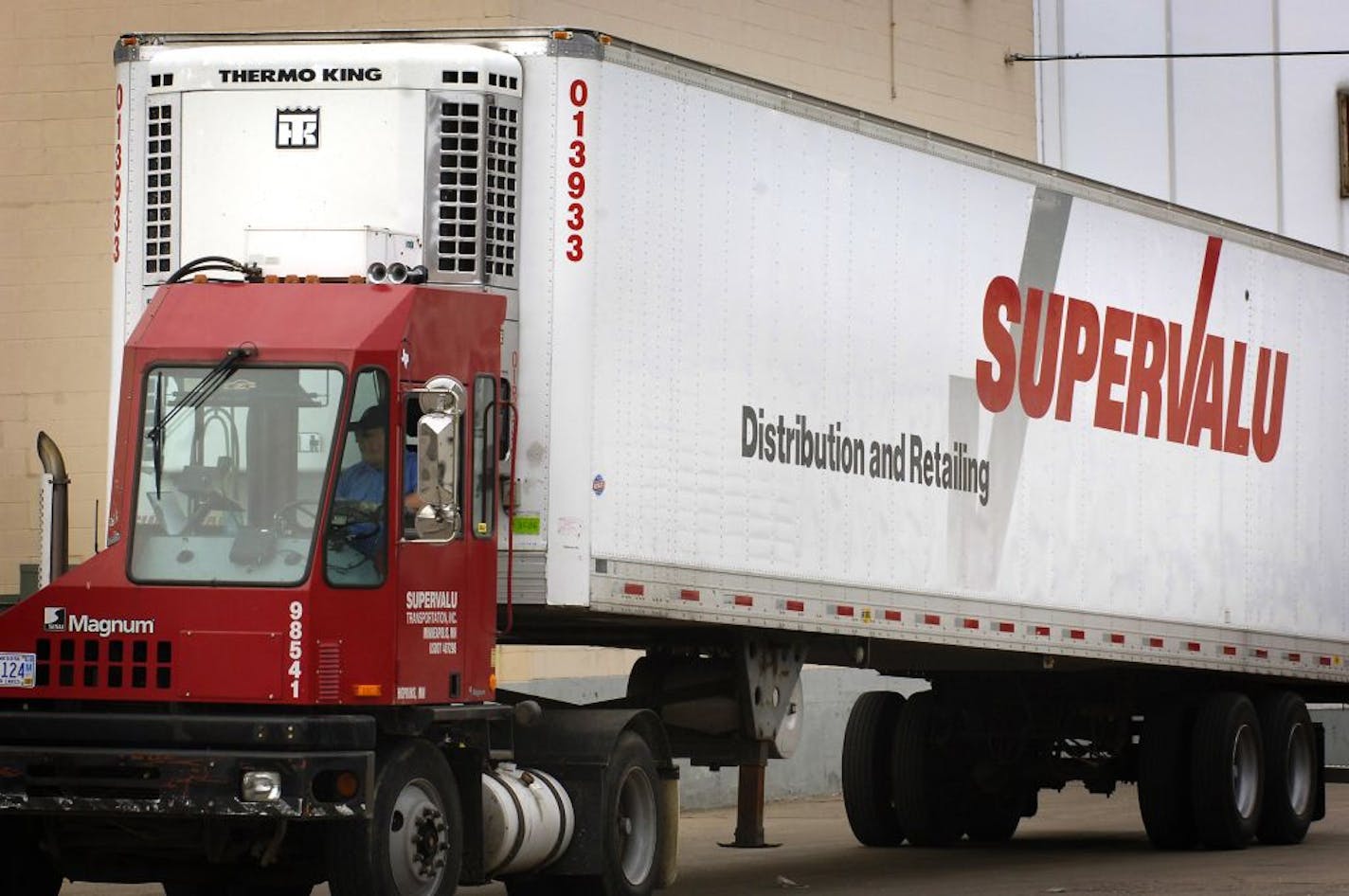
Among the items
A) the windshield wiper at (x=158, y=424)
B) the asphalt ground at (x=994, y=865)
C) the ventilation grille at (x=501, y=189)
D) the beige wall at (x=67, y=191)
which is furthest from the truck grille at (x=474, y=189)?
the beige wall at (x=67, y=191)

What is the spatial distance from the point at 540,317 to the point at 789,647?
315 cm

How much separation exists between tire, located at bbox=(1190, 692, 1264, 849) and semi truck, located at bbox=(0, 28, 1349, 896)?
0.96 metres

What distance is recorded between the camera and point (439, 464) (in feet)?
37.4

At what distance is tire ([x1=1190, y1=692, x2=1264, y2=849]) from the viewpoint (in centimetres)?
1839

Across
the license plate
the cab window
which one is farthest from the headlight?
the license plate

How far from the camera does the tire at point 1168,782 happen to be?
1859 cm

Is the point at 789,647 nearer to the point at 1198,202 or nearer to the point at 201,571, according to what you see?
the point at 201,571

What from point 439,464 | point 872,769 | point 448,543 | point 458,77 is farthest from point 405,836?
point 872,769

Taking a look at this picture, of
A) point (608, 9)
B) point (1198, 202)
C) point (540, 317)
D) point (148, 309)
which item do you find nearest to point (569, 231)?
point (540, 317)

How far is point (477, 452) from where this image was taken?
481 inches

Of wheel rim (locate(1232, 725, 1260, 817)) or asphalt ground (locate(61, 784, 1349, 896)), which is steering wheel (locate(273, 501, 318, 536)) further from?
wheel rim (locate(1232, 725, 1260, 817))

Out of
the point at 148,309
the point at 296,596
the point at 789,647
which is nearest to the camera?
the point at 296,596

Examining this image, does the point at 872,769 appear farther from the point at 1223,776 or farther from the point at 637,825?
the point at 637,825

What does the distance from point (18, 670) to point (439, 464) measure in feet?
7.09
